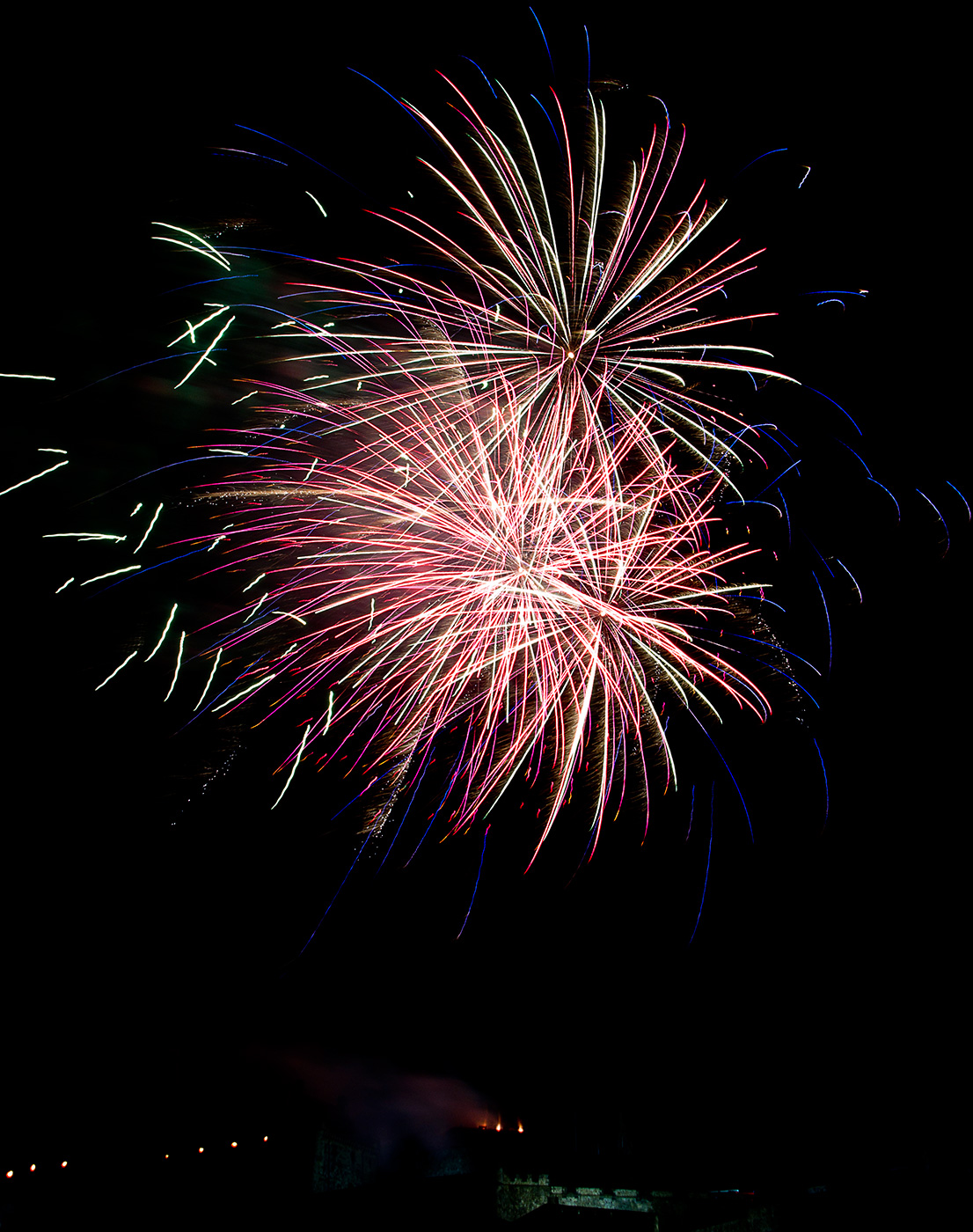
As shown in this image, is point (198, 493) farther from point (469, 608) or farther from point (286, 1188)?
point (286, 1188)

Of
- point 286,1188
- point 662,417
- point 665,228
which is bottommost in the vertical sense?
point 286,1188

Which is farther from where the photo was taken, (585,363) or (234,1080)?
(234,1080)

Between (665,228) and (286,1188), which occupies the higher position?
(665,228)

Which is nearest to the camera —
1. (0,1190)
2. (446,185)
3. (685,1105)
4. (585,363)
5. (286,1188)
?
(446,185)

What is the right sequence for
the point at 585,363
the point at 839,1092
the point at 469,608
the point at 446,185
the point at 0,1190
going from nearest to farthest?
the point at 446,185
the point at 585,363
the point at 469,608
the point at 0,1190
the point at 839,1092

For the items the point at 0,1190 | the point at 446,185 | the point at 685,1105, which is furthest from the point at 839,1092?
the point at 446,185

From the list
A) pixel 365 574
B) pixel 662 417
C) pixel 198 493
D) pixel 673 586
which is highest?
pixel 662 417

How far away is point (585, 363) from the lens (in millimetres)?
6098

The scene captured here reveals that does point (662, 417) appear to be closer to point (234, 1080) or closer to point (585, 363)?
point (585, 363)

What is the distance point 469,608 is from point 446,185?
11.5 feet

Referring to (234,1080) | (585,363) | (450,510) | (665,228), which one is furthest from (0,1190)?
(665,228)

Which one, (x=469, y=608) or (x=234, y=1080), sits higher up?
(x=469, y=608)

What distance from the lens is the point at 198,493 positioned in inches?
235

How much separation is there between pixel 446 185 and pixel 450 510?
2574mm
